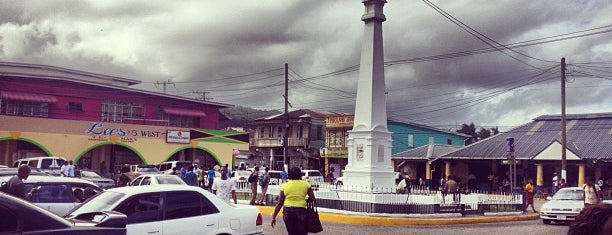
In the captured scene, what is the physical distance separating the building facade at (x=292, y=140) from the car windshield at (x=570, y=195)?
132 feet

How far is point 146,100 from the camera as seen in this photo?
4769 cm

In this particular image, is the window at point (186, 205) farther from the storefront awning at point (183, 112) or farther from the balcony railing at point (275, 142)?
the balcony railing at point (275, 142)

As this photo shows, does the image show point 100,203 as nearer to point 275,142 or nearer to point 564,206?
point 564,206

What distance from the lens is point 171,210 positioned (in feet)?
30.7

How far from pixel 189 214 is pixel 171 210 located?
0.30 meters

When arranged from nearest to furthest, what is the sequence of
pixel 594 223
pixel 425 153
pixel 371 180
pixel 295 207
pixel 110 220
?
pixel 594 223 < pixel 110 220 < pixel 295 207 < pixel 371 180 < pixel 425 153

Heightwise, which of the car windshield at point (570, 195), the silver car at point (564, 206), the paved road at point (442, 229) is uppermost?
the car windshield at point (570, 195)

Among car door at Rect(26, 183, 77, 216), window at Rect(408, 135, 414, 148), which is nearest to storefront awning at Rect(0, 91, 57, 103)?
car door at Rect(26, 183, 77, 216)

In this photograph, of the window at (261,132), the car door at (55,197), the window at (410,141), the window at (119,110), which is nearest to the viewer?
the car door at (55,197)

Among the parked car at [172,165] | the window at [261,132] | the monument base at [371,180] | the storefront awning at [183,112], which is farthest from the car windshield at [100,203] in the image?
the window at [261,132]

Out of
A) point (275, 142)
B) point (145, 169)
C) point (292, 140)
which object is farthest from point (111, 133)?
point (275, 142)

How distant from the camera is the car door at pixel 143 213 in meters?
8.88

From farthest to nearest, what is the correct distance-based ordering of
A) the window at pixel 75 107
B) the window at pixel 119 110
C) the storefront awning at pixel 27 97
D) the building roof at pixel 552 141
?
1. the window at pixel 119 110
2. the window at pixel 75 107
3. the storefront awning at pixel 27 97
4. the building roof at pixel 552 141

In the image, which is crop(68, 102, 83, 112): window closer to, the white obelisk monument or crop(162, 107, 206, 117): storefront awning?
crop(162, 107, 206, 117): storefront awning
